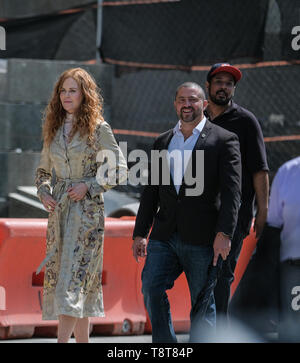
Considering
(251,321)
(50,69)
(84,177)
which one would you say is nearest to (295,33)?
(50,69)

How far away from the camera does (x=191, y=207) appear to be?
5.42 meters

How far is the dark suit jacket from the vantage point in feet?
17.6

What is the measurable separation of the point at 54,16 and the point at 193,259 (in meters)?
7.90

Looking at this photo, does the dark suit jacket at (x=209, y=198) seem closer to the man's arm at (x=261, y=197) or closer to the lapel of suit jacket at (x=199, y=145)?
the lapel of suit jacket at (x=199, y=145)

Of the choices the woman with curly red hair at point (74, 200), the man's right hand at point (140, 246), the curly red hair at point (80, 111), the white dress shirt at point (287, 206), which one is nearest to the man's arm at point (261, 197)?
the white dress shirt at point (287, 206)

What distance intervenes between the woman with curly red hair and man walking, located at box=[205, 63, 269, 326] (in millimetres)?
886

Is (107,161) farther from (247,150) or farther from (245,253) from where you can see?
(245,253)

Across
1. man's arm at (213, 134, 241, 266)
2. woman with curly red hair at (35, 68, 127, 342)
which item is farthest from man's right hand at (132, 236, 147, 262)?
man's arm at (213, 134, 241, 266)

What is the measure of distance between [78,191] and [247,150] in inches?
51.6

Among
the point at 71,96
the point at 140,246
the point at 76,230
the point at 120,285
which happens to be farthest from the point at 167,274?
the point at 120,285

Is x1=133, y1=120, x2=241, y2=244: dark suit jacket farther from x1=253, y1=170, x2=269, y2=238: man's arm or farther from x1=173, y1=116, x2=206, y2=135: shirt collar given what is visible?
x1=253, y1=170, x2=269, y2=238: man's arm

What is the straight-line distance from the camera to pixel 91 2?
1224 cm

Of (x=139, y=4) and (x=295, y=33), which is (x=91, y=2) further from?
(x=295, y=33)

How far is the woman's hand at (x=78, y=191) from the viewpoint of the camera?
5.61 meters
